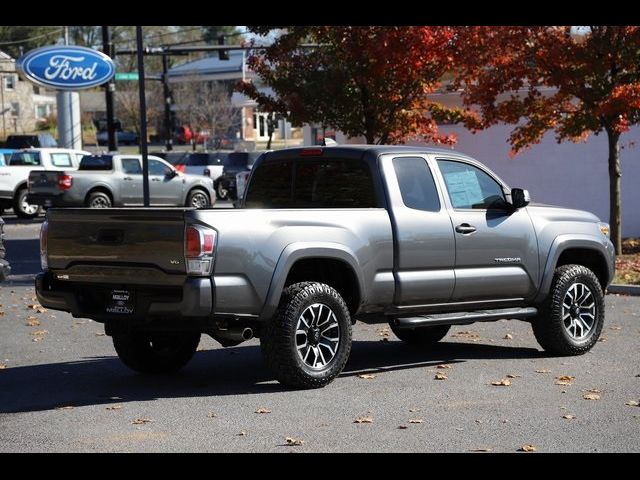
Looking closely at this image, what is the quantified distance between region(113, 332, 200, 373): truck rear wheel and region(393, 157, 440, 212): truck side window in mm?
2240

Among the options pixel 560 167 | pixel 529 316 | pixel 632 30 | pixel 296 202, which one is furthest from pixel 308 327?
pixel 560 167

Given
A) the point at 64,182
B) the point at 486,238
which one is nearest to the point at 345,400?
the point at 486,238

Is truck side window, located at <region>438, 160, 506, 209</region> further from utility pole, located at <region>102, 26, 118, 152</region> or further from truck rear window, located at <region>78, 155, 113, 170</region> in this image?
utility pole, located at <region>102, 26, 118, 152</region>

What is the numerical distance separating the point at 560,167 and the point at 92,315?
56.3 ft

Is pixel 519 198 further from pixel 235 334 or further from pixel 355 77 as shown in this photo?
pixel 355 77

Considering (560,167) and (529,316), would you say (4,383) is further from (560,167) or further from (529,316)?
(560,167)

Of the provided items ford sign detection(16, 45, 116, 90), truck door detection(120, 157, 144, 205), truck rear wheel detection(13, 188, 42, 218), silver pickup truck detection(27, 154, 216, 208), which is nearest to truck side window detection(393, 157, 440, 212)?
silver pickup truck detection(27, 154, 216, 208)

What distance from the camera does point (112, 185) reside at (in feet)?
101

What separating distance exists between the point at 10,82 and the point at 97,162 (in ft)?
183

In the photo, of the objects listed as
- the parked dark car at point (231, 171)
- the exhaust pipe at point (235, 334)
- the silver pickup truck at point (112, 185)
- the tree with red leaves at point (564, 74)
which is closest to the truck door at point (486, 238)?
the exhaust pipe at point (235, 334)

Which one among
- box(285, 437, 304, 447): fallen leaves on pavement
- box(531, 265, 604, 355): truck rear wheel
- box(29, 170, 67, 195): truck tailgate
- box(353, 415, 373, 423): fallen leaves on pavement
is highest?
box(29, 170, 67, 195): truck tailgate

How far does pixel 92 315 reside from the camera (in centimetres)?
920

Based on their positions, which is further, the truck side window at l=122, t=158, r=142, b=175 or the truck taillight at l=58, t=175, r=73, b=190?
the truck side window at l=122, t=158, r=142, b=175

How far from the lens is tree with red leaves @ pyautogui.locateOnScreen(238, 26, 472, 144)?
20562mm
